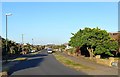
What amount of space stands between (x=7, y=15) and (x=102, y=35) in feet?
A: 47.9

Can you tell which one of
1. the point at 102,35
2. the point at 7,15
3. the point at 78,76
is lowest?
the point at 78,76

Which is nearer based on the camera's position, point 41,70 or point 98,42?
point 41,70

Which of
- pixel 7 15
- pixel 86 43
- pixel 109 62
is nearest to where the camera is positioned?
pixel 109 62

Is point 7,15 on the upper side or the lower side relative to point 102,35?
upper

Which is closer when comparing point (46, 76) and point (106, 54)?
point (46, 76)

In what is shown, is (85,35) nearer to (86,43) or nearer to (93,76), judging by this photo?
(86,43)

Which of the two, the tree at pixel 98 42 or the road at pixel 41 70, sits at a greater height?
the tree at pixel 98 42

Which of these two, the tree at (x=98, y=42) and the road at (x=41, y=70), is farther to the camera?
the tree at (x=98, y=42)

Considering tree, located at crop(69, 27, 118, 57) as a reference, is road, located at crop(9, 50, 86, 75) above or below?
below

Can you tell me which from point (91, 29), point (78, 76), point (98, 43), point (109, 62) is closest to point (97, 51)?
point (98, 43)

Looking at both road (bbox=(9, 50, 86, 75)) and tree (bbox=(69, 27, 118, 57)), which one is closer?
road (bbox=(9, 50, 86, 75))

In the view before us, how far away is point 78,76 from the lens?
23.2 meters

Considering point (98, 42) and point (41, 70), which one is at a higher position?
point (98, 42)

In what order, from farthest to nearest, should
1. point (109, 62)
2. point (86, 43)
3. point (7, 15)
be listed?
point (86, 43) < point (7, 15) < point (109, 62)
